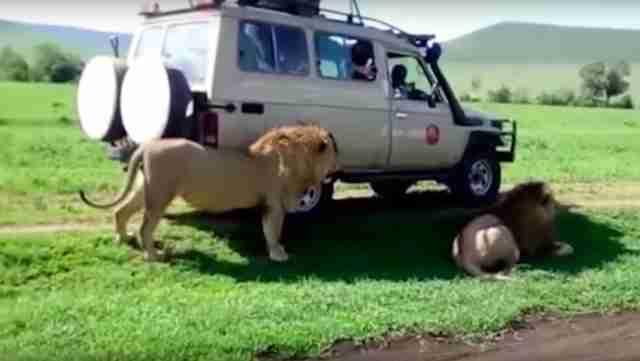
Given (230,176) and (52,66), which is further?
(52,66)

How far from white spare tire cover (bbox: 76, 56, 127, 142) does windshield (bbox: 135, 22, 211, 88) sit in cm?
53

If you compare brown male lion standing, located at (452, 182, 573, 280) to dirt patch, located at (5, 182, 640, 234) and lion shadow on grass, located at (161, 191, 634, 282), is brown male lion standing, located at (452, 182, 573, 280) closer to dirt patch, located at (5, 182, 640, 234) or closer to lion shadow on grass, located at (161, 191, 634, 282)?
lion shadow on grass, located at (161, 191, 634, 282)

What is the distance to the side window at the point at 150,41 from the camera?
38.6ft

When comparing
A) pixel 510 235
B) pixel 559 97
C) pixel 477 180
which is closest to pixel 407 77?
pixel 477 180

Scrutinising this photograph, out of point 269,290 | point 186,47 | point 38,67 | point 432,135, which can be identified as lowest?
point 269,290

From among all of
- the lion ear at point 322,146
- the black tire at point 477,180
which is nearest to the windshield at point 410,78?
the black tire at point 477,180

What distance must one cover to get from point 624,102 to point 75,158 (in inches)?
1930

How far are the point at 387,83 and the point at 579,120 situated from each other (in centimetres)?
3039

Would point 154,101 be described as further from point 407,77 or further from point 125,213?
point 407,77

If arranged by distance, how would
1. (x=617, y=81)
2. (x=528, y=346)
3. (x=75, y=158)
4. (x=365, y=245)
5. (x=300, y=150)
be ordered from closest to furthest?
(x=528, y=346) < (x=300, y=150) < (x=365, y=245) < (x=75, y=158) < (x=617, y=81)

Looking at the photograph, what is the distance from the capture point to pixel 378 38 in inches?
485

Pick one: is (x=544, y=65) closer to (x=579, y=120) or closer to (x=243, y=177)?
(x=579, y=120)

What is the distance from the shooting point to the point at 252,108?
10.9 metres

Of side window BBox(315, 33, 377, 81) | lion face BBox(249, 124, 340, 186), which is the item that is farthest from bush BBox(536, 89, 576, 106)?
lion face BBox(249, 124, 340, 186)
